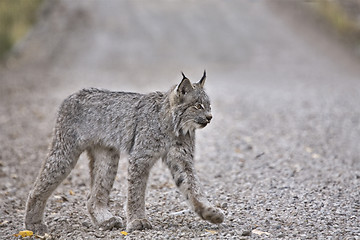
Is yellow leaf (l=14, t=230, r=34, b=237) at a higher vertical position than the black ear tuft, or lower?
lower

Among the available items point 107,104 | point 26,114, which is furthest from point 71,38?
point 107,104

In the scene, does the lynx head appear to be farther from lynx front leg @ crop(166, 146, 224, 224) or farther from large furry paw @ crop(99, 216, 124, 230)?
large furry paw @ crop(99, 216, 124, 230)

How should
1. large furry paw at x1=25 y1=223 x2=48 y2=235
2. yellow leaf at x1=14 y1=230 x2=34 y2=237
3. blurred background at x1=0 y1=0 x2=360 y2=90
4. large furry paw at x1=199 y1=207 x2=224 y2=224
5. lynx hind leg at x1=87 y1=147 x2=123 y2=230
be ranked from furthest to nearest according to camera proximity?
blurred background at x1=0 y1=0 x2=360 y2=90 → lynx hind leg at x1=87 y1=147 x2=123 y2=230 → large furry paw at x1=25 y1=223 x2=48 y2=235 → yellow leaf at x1=14 y1=230 x2=34 y2=237 → large furry paw at x1=199 y1=207 x2=224 y2=224

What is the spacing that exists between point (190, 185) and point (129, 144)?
973 millimetres

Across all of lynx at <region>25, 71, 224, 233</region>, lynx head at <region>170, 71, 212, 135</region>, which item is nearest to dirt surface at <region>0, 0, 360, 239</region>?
lynx at <region>25, 71, 224, 233</region>

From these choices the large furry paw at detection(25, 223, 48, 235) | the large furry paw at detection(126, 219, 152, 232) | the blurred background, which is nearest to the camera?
the large furry paw at detection(126, 219, 152, 232)

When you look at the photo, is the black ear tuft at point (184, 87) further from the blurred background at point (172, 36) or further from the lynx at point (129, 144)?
the blurred background at point (172, 36)

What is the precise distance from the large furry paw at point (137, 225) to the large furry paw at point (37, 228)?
115 cm

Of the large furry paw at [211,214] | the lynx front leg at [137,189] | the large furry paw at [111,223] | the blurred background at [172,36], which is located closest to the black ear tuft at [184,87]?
the lynx front leg at [137,189]

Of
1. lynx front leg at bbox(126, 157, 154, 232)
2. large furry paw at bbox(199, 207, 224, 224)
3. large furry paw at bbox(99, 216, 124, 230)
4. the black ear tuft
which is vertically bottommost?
large furry paw at bbox(199, 207, 224, 224)

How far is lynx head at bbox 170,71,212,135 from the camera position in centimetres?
641

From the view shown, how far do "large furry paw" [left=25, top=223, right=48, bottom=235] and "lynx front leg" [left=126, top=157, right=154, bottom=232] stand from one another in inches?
45.0

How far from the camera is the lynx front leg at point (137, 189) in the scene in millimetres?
6355

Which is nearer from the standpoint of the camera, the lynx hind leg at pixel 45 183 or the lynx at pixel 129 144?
the lynx at pixel 129 144
